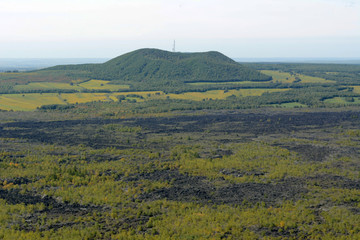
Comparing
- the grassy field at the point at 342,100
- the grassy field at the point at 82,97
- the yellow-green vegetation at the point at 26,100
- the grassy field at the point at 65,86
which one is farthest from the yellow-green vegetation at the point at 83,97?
the grassy field at the point at 342,100

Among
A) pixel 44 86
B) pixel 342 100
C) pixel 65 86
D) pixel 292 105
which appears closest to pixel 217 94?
pixel 292 105

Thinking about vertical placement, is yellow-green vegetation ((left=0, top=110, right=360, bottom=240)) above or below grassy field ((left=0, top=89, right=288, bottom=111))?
below

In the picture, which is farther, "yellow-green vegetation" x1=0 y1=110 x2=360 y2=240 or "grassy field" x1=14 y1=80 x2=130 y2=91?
"grassy field" x1=14 y1=80 x2=130 y2=91

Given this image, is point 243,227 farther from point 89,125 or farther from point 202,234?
point 89,125

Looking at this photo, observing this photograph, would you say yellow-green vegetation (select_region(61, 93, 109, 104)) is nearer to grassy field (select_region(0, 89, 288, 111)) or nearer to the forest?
grassy field (select_region(0, 89, 288, 111))

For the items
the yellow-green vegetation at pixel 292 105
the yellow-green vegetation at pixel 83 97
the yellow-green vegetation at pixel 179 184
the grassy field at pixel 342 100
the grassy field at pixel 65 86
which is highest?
the grassy field at pixel 65 86

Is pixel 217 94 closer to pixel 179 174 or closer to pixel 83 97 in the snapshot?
pixel 83 97

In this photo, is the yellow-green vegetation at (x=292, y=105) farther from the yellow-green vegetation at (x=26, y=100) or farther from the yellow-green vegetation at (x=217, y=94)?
the yellow-green vegetation at (x=26, y=100)

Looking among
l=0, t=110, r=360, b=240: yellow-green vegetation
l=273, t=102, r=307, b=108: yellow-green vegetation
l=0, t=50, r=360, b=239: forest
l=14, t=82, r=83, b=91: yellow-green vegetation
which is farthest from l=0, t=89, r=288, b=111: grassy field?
l=0, t=110, r=360, b=240: yellow-green vegetation
